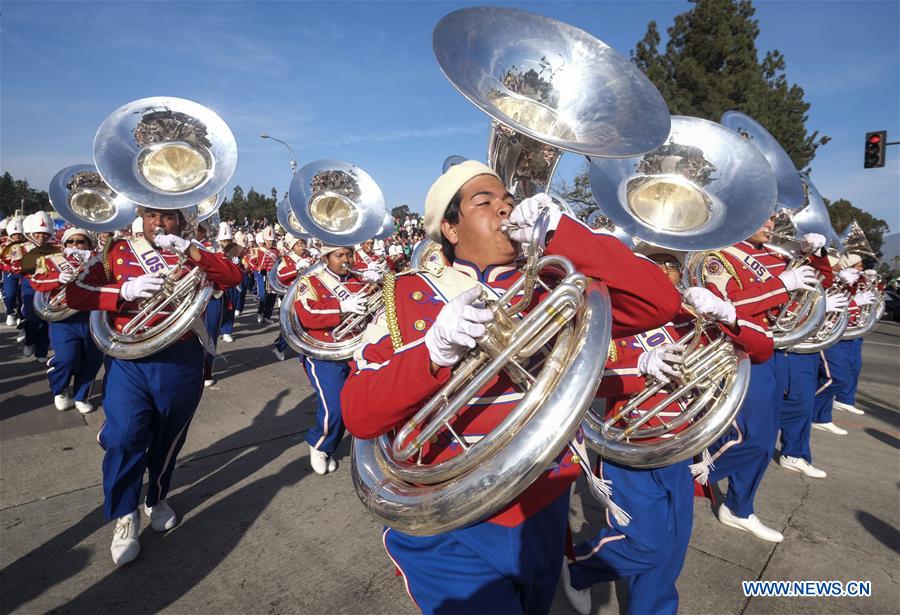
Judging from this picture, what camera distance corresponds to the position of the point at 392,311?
1.68 meters

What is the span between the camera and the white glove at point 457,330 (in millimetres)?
1271

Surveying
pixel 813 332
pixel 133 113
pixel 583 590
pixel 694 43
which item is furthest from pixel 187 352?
pixel 694 43

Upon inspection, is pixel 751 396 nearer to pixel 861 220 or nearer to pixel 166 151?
pixel 166 151

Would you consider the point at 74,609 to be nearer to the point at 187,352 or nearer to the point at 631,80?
the point at 187,352

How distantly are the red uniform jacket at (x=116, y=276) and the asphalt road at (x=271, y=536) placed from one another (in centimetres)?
137

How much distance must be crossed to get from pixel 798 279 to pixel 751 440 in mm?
1112

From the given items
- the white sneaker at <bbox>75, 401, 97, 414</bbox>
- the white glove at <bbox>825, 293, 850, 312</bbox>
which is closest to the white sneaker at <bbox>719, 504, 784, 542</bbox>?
the white glove at <bbox>825, 293, 850, 312</bbox>

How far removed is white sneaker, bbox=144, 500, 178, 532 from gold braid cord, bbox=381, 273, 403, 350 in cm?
263

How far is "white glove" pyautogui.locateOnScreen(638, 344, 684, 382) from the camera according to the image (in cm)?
250

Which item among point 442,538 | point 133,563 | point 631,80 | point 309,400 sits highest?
point 631,80

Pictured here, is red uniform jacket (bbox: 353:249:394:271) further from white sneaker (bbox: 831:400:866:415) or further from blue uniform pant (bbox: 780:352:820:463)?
white sneaker (bbox: 831:400:866:415)

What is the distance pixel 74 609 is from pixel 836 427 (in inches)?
294

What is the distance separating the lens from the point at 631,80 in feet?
6.48

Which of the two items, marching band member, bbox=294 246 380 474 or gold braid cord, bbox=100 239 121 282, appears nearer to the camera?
gold braid cord, bbox=100 239 121 282
